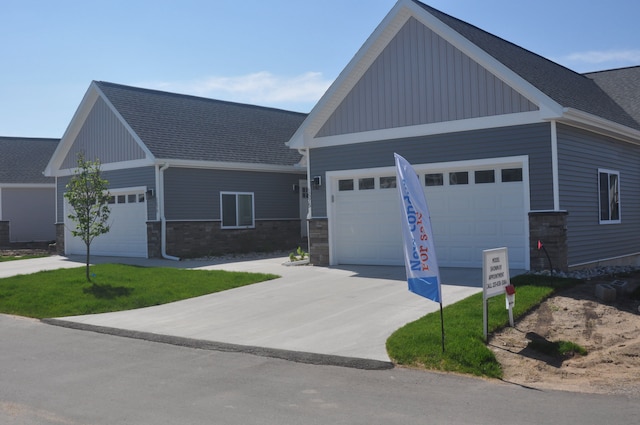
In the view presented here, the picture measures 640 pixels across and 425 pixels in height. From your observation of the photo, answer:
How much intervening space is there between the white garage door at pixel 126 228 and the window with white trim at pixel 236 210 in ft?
8.96

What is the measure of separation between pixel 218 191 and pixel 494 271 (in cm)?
1540

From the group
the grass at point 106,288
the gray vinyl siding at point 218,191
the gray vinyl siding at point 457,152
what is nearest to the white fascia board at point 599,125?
the gray vinyl siding at point 457,152

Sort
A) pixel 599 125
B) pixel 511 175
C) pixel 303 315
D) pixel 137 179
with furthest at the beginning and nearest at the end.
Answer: pixel 137 179 → pixel 599 125 → pixel 511 175 → pixel 303 315

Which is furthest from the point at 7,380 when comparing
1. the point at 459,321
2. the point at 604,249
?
the point at 604,249

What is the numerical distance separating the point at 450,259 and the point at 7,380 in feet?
33.5

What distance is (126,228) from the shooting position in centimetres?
2298

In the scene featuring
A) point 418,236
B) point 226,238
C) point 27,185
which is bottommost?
point 226,238

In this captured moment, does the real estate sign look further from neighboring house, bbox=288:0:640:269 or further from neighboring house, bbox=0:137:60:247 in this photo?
neighboring house, bbox=0:137:60:247

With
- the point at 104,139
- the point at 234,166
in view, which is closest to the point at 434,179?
the point at 234,166

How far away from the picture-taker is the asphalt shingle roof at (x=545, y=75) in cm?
1482

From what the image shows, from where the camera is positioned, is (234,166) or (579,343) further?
(234,166)

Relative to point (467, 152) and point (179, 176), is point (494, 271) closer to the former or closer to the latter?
point (467, 152)

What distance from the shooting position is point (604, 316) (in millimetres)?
10406

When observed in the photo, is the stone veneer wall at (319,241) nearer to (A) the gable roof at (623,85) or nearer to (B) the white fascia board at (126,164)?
(B) the white fascia board at (126,164)
